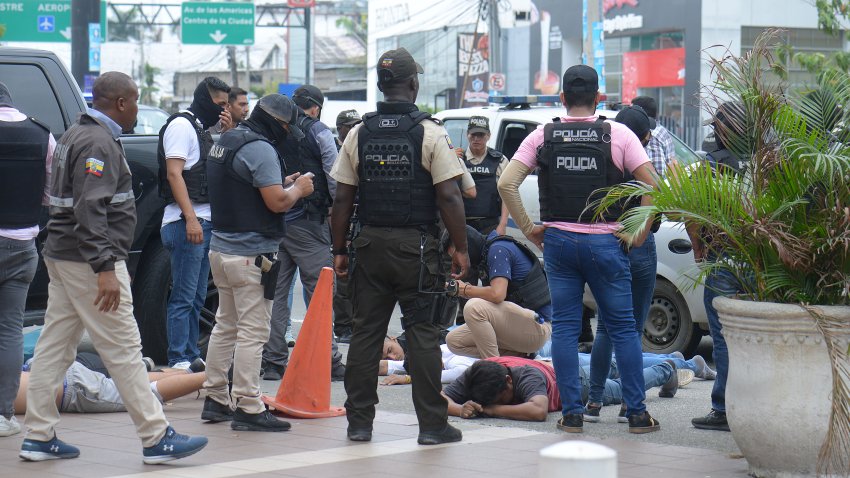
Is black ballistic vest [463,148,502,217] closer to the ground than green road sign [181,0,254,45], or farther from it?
closer to the ground

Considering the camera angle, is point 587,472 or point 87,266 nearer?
point 587,472

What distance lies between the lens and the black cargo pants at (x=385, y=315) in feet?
21.2

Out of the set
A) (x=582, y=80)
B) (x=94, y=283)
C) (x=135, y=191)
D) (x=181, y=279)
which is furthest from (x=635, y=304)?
(x=135, y=191)

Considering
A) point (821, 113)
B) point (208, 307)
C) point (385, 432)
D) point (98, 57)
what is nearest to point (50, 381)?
point (385, 432)

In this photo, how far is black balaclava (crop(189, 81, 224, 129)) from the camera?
867cm

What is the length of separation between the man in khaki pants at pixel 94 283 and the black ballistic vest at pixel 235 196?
2.98 feet

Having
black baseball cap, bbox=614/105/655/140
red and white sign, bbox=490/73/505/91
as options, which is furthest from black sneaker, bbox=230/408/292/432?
red and white sign, bbox=490/73/505/91

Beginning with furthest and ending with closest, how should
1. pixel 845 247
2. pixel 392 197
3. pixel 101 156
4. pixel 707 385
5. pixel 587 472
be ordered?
1. pixel 707 385
2. pixel 392 197
3. pixel 101 156
4. pixel 845 247
5. pixel 587 472

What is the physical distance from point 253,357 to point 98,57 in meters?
13.8

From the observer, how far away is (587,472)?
298 centimetres

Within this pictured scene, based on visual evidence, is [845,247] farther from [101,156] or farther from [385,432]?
[101,156]

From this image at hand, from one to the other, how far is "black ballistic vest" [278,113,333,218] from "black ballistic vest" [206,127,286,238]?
5.38 ft

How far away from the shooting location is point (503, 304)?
8.21m

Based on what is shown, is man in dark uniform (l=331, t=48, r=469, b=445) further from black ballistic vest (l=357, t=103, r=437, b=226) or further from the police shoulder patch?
the police shoulder patch
